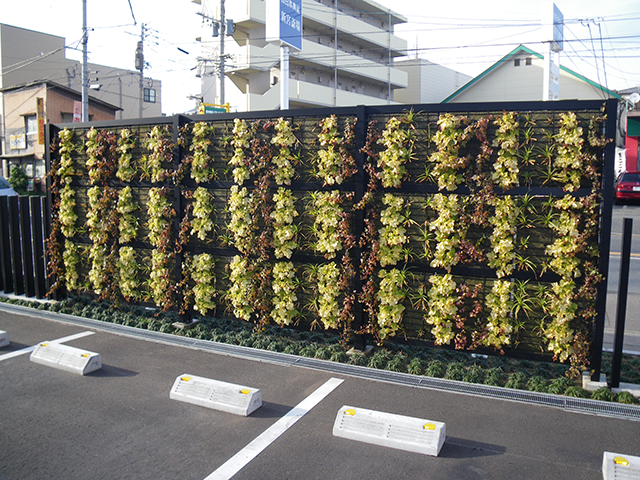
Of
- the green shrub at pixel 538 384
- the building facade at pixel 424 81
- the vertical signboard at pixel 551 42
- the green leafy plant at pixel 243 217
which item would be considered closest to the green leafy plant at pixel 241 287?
the green leafy plant at pixel 243 217

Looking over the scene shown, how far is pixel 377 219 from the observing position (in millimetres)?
5785

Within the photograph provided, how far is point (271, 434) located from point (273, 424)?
0.58 feet

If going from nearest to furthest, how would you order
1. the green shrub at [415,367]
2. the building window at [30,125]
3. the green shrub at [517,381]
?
the green shrub at [517,381] < the green shrub at [415,367] < the building window at [30,125]

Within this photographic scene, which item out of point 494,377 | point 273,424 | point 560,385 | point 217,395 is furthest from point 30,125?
point 560,385

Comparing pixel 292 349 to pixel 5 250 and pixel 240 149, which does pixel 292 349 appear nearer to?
pixel 240 149

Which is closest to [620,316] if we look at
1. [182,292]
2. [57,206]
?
[182,292]

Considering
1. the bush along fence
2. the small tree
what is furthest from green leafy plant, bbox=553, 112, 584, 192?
the small tree

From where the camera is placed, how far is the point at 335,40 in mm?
36844

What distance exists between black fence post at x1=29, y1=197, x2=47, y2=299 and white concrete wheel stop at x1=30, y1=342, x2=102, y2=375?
2511 millimetres

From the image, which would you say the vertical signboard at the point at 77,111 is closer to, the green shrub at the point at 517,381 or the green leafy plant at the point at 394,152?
the green leafy plant at the point at 394,152

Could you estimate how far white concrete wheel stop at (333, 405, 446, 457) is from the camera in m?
3.84

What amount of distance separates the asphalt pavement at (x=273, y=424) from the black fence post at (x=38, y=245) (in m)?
2.37

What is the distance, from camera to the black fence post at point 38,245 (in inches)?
311

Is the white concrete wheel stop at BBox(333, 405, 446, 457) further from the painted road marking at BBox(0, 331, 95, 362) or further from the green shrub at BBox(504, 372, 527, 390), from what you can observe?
the painted road marking at BBox(0, 331, 95, 362)
